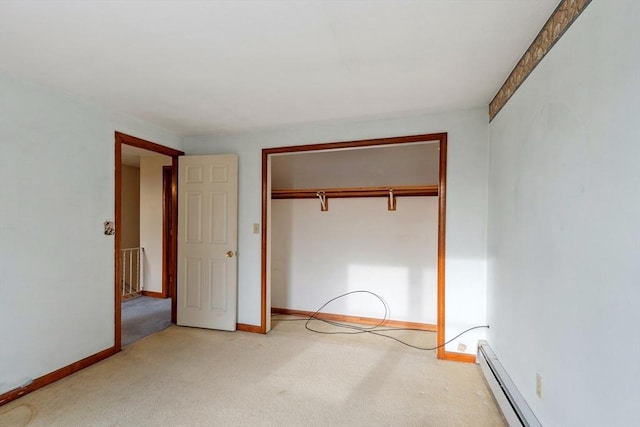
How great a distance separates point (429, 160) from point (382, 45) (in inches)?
90.6

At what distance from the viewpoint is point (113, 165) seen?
2.89 metres

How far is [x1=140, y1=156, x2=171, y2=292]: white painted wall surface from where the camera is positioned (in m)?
5.05

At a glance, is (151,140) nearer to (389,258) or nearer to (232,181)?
(232,181)

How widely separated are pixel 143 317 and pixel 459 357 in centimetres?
378

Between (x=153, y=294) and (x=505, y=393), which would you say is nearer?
(x=505, y=393)

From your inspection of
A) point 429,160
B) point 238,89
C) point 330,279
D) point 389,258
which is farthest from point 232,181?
point 429,160

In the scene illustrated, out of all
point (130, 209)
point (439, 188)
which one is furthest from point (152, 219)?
point (439, 188)

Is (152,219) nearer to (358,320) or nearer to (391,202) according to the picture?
(358,320)

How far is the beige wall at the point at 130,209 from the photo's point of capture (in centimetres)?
582

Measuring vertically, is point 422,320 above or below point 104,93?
below

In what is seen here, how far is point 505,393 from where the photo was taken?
1.97 m

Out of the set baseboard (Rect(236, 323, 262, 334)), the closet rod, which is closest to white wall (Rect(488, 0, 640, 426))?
the closet rod

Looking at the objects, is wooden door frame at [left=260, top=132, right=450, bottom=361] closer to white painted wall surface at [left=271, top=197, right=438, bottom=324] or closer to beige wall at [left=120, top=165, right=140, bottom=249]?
white painted wall surface at [left=271, top=197, right=438, bottom=324]

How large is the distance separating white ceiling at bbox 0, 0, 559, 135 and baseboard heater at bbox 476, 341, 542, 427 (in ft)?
6.76
